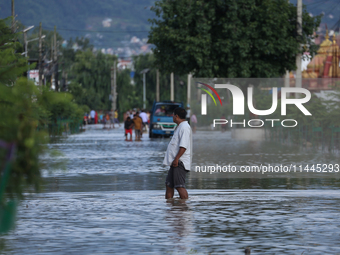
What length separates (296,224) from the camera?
9609 millimetres

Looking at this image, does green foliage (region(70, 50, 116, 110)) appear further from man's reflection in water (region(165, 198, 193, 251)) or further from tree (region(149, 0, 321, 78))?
man's reflection in water (region(165, 198, 193, 251))

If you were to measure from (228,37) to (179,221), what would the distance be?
29352mm

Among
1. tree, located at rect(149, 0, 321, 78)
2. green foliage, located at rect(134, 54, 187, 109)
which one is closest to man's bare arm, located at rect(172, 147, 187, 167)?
tree, located at rect(149, 0, 321, 78)

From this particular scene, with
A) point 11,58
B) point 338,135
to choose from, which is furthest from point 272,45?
point 11,58

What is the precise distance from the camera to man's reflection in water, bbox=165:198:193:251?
8365 millimetres

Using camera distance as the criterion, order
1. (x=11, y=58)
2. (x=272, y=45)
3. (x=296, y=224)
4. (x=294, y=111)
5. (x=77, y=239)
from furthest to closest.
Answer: (x=272, y=45) < (x=294, y=111) < (x=296, y=224) < (x=77, y=239) < (x=11, y=58)

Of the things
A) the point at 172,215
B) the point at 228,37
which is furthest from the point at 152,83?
the point at 172,215

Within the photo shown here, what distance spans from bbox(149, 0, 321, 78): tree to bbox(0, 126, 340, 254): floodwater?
2020cm

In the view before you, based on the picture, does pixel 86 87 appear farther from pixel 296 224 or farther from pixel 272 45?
pixel 296 224

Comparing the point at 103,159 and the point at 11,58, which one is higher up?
the point at 11,58

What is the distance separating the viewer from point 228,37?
Answer: 38.6 m

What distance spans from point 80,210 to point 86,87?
87.9 m

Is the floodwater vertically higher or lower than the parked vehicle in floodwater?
lower

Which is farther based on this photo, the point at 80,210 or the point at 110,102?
the point at 110,102
